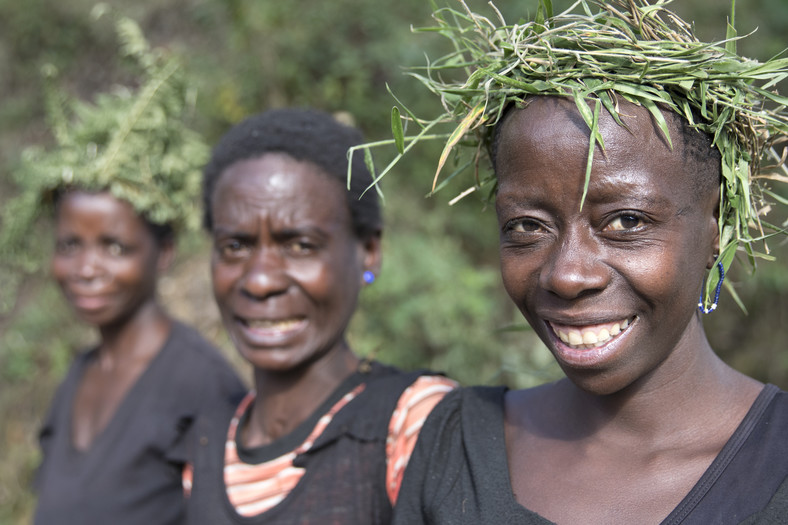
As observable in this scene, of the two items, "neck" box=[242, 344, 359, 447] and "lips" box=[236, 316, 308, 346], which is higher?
"lips" box=[236, 316, 308, 346]

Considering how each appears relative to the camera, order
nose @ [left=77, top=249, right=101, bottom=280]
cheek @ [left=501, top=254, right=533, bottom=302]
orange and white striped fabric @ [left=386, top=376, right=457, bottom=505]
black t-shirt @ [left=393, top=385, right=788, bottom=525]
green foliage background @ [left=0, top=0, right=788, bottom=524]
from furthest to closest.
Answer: green foliage background @ [left=0, top=0, right=788, bottom=524] → nose @ [left=77, top=249, right=101, bottom=280] → orange and white striped fabric @ [left=386, top=376, right=457, bottom=505] → cheek @ [left=501, top=254, right=533, bottom=302] → black t-shirt @ [left=393, top=385, right=788, bottom=525]

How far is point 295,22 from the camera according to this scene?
657 centimetres

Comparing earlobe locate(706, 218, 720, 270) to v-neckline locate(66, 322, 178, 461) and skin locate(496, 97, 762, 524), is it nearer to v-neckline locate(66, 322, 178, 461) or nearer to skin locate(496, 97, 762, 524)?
skin locate(496, 97, 762, 524)

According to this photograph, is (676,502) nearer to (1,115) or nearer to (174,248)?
(174,248)

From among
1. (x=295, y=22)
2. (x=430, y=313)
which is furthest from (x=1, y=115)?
(x=430, y=313)

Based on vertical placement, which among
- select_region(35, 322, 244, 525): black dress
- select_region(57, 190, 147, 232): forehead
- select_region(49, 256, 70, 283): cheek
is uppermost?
select_region(57, 190, 147, 232): forehead

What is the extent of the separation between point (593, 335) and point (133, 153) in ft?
7.96

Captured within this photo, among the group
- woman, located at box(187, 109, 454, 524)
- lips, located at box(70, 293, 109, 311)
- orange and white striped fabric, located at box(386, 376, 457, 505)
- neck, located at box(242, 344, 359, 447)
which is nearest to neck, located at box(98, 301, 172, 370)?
lips, located at box(70, 293, 109, 311)

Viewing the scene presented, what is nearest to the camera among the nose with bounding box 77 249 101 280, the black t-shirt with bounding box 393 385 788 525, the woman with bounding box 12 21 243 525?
the black t-shirt with bounding box 393 385 788 525

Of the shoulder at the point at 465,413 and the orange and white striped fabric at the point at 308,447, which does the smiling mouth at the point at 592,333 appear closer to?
the shoulder at the point at 465,413

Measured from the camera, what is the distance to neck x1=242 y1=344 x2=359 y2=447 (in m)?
2.44

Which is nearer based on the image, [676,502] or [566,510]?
[676,502]

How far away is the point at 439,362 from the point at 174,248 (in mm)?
1836

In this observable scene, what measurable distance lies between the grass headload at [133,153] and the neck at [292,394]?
1251 millimetres
